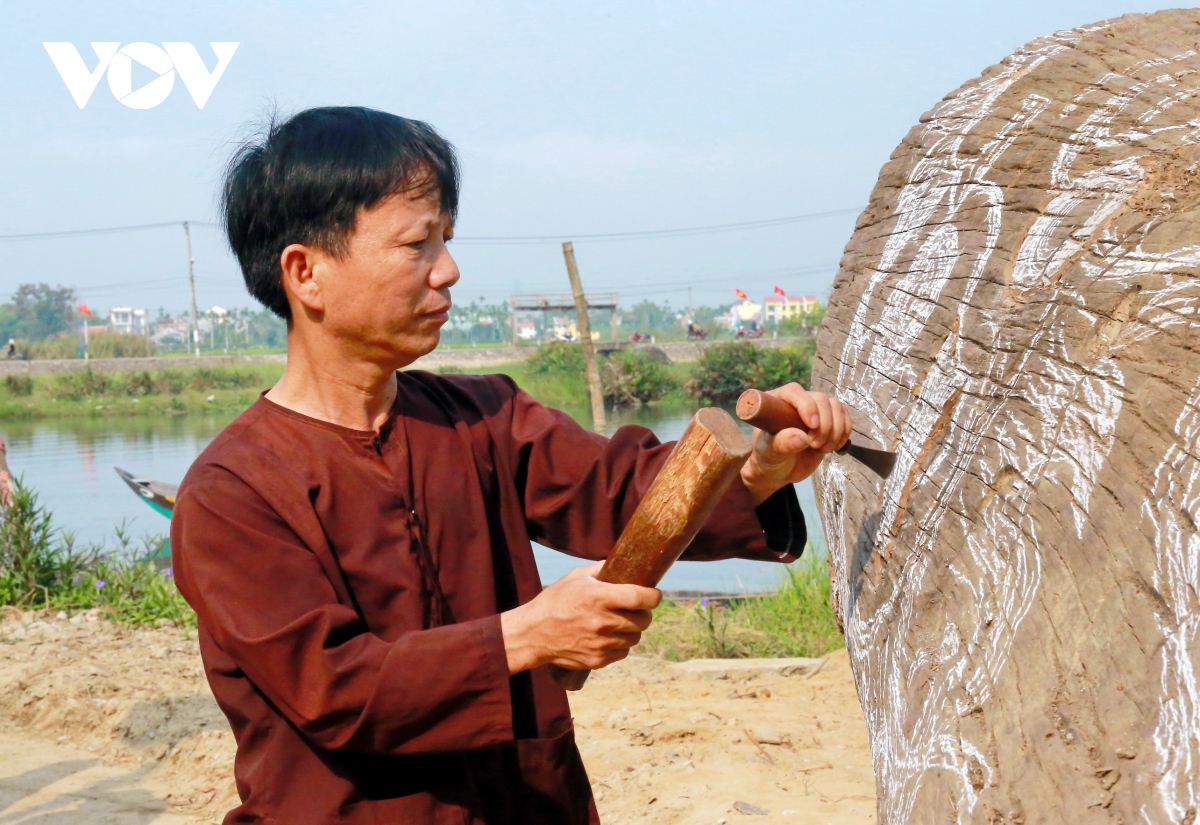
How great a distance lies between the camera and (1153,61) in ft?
5.92

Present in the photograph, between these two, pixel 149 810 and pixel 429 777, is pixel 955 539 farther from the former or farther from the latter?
pixel 149 810

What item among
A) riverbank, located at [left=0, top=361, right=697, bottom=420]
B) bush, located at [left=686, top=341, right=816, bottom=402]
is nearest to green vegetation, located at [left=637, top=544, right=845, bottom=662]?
bush, located at [left=686, top=341, right=816, bottom=402]

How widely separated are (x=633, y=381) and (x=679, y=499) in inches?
839

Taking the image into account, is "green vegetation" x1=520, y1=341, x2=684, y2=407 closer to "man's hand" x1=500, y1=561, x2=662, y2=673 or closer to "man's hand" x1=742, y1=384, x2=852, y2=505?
"man's hand" x1=742, y1=384, x2=852, y2=505

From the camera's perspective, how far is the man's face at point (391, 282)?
1.72 m

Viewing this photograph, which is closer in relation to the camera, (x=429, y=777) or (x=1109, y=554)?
(x=1109, y=554)

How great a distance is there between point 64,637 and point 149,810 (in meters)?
1.93

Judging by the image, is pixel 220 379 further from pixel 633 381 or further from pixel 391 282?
pixel 391 282

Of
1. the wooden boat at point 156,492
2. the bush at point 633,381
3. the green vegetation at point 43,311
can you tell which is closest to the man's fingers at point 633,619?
the wooden boat at point 156,492

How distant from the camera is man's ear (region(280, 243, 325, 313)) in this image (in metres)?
1.75

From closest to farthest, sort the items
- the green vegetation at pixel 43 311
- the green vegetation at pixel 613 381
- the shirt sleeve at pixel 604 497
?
the shirt sleeve at pixel 604 497 < the green vegetation at pixel 613 381 < the green vegetation at pixel 43 311

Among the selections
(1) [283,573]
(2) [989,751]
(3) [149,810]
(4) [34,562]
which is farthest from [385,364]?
(4) [34,562]

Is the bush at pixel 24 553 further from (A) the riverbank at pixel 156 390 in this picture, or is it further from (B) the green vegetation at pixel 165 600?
(A) the riverbank at pixel 156 390

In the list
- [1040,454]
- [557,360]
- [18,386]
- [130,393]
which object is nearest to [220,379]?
[130,393]
